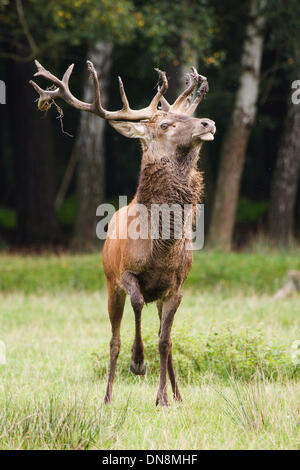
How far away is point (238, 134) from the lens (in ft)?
57.5

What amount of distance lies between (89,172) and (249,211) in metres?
9.54

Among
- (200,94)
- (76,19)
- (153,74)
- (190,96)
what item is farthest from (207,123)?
(153,74)

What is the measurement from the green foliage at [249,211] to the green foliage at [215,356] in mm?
18089

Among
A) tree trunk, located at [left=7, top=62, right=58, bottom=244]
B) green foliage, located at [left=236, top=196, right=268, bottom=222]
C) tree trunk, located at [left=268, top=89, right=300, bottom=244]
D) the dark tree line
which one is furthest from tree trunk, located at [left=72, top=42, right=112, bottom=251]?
green foliage, located at [left=236, top=196, right=268, bottom=222]

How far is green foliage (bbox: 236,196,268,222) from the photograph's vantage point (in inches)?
1030

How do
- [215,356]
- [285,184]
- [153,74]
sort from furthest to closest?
[153,74], [285,184], [215,356]

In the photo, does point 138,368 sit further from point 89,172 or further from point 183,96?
point 89,172

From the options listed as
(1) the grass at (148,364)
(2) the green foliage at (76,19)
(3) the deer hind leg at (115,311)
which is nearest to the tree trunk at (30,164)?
(2) the green foliage at (76,19)

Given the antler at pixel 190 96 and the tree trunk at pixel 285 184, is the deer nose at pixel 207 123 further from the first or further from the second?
the tree trunk at pixel 285 184

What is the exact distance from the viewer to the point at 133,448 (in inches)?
200

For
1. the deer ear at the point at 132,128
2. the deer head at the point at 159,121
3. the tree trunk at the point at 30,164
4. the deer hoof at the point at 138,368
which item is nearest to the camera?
the deer head at the point at 159,121

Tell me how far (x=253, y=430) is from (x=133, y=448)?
2.92 ft

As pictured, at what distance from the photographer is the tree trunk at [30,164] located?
791 inches

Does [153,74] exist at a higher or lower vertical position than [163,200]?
higher
